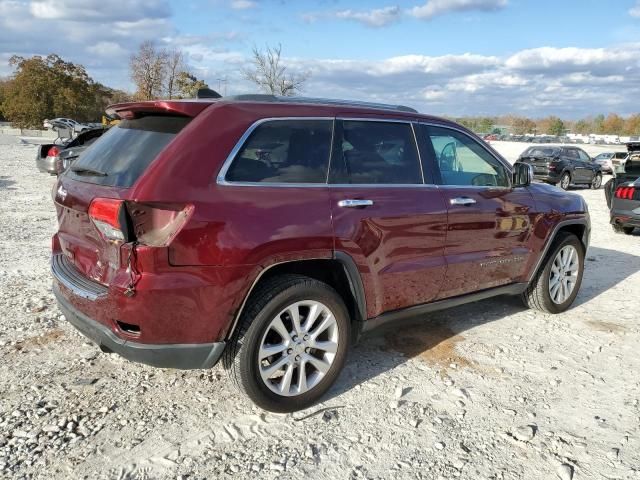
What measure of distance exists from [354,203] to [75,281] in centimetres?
174

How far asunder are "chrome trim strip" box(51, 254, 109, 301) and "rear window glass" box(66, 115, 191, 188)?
1.87ft

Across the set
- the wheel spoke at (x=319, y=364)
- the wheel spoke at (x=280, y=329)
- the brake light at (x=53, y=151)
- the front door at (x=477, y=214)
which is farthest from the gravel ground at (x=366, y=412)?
the brake light at (x=53, y=151)

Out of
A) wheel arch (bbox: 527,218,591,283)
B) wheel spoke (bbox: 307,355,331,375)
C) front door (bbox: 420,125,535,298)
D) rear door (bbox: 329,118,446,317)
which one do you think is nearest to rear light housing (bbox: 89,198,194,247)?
rear door (bbox: 329,118,446,317)

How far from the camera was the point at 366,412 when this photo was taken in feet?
11.0

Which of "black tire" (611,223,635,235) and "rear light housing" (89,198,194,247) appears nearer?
"rear light housing" (89,198,194,247)

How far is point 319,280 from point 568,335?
2677mm

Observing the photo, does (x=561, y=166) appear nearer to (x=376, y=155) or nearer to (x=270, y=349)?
(x=376, y=155)

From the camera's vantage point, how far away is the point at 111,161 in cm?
313

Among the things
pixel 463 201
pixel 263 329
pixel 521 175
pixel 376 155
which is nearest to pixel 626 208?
pixel 521 175

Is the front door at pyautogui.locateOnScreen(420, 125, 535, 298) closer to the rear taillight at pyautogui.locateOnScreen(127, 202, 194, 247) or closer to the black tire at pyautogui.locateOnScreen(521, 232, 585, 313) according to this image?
the black tire at pyautogui.locateOnScreen(521, 232, 585, 313)

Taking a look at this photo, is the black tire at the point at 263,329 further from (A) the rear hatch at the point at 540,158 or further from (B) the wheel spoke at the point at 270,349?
(A) the rear hatch at the point at 540,158

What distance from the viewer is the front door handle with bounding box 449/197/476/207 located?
4.02 meters

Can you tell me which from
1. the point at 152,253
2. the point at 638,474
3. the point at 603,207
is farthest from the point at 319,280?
the point at 603,207

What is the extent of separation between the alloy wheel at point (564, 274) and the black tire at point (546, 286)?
0.17 feet
